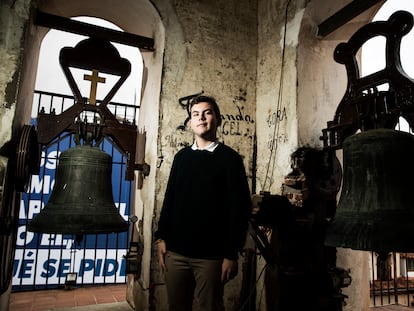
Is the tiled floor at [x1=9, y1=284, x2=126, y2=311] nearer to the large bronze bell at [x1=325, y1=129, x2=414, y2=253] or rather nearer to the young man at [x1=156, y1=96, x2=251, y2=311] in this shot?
the young man at [x1=156, y1=96, x2=251, y2=311]

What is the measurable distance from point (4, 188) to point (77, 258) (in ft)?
9.74

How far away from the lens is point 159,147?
298 centimetres

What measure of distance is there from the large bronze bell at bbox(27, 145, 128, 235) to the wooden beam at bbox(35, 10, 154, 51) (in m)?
1.37

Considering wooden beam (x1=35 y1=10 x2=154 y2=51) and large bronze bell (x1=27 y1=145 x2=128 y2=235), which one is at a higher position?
wooden beam (x1=35 y1=10 x2=154 y2=51)

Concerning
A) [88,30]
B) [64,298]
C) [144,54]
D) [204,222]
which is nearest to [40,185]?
[64,298]

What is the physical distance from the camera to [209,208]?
189cm

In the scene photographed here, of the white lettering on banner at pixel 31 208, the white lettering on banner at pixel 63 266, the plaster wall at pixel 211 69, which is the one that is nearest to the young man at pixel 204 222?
the plaster wall at pixel 211 69

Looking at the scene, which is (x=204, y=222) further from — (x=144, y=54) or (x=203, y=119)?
(x=144, y=54)

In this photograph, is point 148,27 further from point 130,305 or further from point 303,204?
point 130,305

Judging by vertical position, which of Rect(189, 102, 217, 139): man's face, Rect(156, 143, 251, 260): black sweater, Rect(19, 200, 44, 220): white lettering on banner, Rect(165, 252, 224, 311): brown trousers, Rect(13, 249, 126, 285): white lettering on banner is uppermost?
Rect(189, 102, 217, 139): man's face

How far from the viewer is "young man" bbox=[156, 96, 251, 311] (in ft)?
5.96

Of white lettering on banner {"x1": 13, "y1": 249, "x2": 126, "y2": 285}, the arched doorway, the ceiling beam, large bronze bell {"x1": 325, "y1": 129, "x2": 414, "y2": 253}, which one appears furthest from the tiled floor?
the ceiling beam

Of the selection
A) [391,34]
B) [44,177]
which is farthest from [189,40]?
[44,177]

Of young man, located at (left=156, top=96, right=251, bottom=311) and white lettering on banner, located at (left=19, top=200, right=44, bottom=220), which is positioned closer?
young man, located at (left=156, top=96, right=251, bottom=311)
